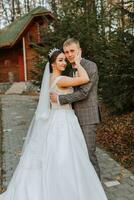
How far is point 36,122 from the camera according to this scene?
5.12m

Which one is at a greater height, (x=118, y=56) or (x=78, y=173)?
(x=118, y=56)

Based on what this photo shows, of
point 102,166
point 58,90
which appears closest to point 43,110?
point 58,90

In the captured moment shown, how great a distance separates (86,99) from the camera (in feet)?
16.7

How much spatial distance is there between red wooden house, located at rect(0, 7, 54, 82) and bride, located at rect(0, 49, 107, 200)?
26.0 meters

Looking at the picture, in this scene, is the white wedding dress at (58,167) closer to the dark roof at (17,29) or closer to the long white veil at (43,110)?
the long white veil at (43,110)

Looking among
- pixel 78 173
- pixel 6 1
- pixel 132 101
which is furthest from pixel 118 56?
pixel 6 1

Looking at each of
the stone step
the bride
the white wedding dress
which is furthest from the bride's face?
the stone step

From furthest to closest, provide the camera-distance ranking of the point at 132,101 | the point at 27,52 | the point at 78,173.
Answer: the point at 27,52, the point at 132,101, the point at 78,173

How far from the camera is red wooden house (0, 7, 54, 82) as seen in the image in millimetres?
31156

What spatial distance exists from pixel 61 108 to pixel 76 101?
0.25 metres

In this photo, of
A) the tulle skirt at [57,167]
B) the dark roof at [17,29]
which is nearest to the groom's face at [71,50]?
the tulle skirt at [57,167]

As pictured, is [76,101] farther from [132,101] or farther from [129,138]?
[132,101]

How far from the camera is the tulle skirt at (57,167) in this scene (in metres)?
4.64

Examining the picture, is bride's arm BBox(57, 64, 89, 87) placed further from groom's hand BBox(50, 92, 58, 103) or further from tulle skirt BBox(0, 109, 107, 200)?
tulle skirt BBox(0, 109, 107, 200)
